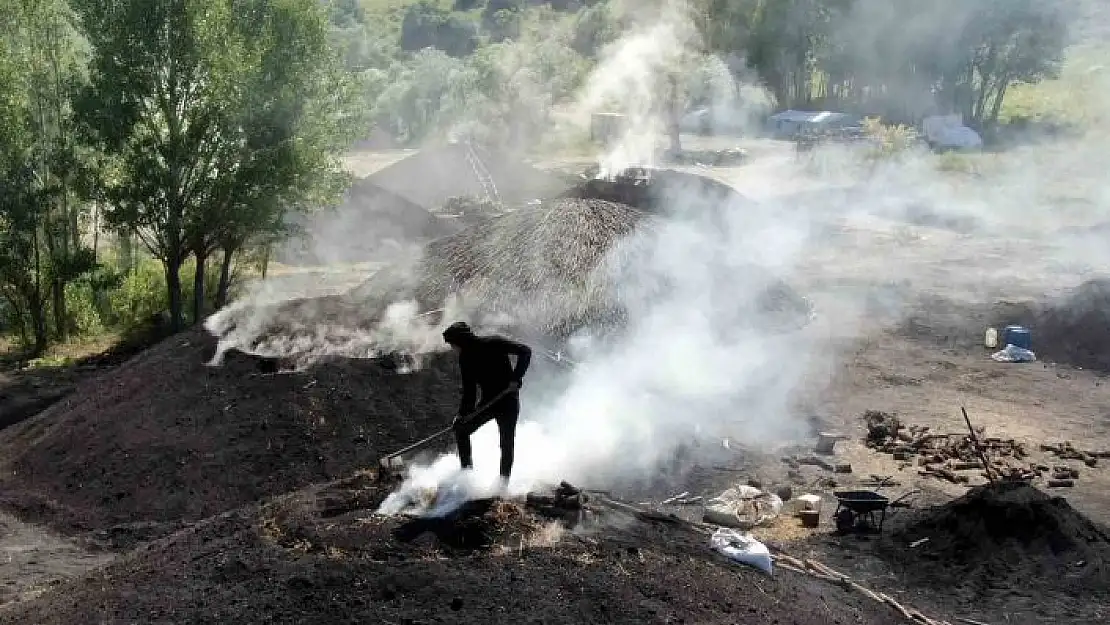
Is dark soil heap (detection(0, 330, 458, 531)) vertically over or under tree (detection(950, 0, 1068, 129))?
under

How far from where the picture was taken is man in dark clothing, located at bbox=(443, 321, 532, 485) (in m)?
7.61

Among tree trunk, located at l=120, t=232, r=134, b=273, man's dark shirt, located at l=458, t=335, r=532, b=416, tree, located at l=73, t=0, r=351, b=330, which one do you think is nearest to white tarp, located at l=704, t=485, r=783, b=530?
man's dark shirt, located at l=458, t=335, r=532, b=416

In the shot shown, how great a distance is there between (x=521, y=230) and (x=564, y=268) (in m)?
1.70

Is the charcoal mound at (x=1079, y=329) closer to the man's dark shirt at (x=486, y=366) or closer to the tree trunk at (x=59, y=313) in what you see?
the man's dark shirt at (x=486, y=366)

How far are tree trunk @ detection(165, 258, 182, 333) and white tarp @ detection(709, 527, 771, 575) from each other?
13.6 m

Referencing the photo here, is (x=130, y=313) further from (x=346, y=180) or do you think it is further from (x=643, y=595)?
(x=643, y=595)

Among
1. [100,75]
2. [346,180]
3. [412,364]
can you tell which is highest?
[100,75]

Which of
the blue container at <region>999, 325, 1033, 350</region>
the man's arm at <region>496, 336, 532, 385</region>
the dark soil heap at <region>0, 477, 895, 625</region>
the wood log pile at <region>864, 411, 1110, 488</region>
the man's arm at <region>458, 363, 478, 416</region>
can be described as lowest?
the wood log pile at <region>864, 411, 1110, 488</region>

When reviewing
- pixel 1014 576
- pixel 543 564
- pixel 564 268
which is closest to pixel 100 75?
pixel 564 268

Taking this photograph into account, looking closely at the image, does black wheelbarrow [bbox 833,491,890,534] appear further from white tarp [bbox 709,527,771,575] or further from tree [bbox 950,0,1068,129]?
tree [bbox 950,0,1068,129]

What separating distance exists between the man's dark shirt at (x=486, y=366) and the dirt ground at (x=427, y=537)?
3.40 ft

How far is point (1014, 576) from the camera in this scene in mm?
9141

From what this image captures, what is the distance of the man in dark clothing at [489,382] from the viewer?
761 cm

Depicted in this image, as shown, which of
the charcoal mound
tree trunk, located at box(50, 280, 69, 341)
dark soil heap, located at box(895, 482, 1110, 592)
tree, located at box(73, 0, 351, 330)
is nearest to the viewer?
dark soil heap, located at box(895, 482, 1110, 592)
